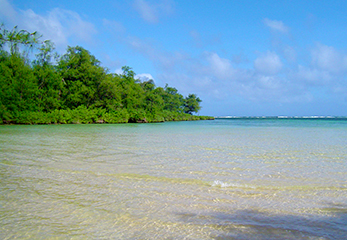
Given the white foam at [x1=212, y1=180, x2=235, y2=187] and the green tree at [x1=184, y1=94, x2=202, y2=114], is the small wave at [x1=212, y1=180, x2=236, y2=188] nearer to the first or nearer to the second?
the white foam at [x1=212, y1=180, x2=235, y2=187]

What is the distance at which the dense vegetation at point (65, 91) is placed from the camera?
33.7m

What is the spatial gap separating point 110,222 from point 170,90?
87519mm

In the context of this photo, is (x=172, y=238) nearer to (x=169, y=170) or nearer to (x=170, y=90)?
(x=169, y=170)

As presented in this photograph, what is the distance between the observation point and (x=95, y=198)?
3.88 meters

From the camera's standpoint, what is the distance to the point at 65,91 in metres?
43.6

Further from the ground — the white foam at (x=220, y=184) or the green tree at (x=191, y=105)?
the green tree at (x=191, y=105)

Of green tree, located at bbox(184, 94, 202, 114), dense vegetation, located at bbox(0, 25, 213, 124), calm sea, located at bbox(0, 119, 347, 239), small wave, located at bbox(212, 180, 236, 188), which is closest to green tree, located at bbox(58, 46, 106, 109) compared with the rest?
A: dense vegetation, located at bbox(0, 25, 213, 124)

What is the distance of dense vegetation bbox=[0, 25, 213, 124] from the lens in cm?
3366

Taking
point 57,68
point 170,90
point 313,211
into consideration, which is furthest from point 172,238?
point 170,90

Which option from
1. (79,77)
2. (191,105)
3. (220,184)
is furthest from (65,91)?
(191,105)

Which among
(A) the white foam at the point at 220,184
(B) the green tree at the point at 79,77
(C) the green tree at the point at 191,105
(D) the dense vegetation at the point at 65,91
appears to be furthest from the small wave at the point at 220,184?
(C) the green tree at the point at 191,105

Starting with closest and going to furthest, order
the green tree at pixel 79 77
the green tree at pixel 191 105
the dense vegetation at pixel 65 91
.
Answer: the dense vegetation at pixel 65 91 → the green tree at pixel 79 77 → the green tree at pixel 191 105

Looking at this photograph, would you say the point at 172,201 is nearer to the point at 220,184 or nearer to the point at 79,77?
the point at 220,184

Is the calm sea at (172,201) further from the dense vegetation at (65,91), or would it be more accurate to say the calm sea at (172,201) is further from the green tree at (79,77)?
the green tree at (79,77)
